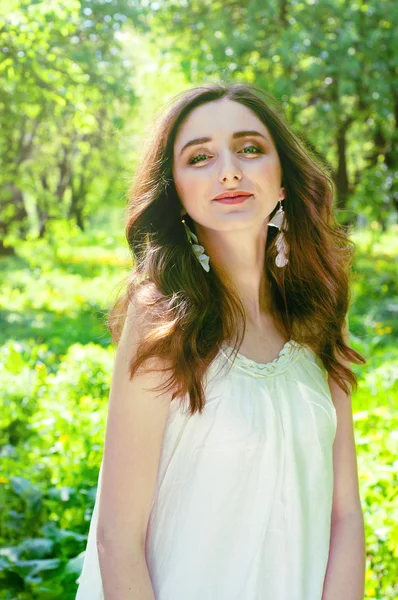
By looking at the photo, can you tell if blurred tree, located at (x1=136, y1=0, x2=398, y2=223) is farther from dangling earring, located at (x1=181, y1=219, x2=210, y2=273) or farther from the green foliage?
dangling earring, located at (x1=181, y1=219, x2=210, y2=273)

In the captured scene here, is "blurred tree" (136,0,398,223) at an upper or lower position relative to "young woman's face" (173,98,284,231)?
upper

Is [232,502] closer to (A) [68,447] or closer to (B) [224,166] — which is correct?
(B) [224,166]

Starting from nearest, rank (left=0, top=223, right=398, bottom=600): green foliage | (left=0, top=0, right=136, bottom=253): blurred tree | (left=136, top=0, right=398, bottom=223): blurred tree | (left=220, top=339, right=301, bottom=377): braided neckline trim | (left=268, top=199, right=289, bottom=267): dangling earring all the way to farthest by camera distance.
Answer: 1. (left=220, top=339, right=301, bottom=377): braided neckline trim
2. (left=268, top=199, right=289, bottom=267): dangling earring
3. (left=0, top=223, right=398, bottom=600): green foliage
4. (left=0, top=0, right=136, bottom=253): blurred tree
5. (left=136, top=0, right=398, bottom=223): blurred tree

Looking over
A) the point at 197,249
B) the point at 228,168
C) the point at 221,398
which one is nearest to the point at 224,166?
the point at 228,168

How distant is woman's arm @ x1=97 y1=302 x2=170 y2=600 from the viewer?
5.08ft

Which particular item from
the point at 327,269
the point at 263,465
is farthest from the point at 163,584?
the point at 327,269

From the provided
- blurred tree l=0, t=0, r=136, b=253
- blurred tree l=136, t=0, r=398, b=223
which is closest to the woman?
blurred tree l=0, t=0, r=136, b=253

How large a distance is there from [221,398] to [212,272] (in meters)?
0.39

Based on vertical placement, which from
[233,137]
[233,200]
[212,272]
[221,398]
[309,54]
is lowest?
[221,398]

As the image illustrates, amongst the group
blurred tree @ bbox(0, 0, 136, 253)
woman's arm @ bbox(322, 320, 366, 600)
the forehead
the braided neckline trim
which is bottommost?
woman's arm @ bbox(322, 320, 366, 600)

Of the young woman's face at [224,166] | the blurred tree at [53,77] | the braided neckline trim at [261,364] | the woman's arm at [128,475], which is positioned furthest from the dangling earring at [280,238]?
the blurred tree at [53,77]

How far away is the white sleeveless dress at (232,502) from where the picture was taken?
1.65 metres

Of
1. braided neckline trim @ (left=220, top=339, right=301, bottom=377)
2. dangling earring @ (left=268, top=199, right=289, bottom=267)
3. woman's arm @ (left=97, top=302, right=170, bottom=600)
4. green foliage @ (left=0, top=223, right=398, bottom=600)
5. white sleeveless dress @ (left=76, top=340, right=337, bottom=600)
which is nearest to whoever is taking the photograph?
woman's arm @ (left=97, top=302, right=170, bottom=600)

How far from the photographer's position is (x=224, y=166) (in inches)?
69.0
